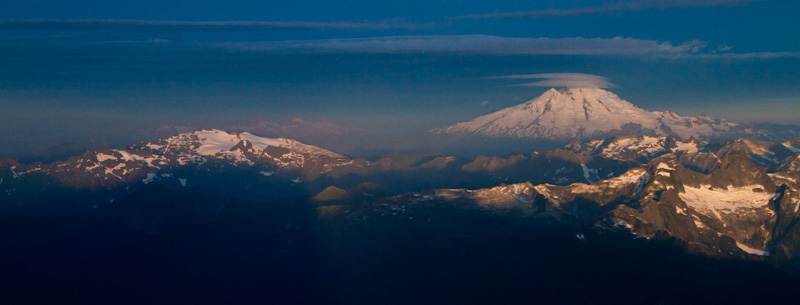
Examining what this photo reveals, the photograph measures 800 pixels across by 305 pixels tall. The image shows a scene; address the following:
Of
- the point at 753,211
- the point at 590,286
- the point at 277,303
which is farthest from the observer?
the point at 753,211

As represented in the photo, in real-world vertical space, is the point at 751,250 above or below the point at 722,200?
below

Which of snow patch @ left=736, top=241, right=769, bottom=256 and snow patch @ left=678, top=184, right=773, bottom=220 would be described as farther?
snow patch @ left=678, top=184, right=773, bottom=220

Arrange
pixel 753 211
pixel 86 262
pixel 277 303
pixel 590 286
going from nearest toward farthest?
pixel 590 286
pixel 277 303
pixel 86 262
pixel 753 211

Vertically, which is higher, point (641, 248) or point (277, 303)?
point (641, 248)

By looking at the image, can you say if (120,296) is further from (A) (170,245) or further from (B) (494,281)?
(B) (494,281)

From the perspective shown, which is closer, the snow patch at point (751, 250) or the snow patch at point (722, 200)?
the snow patch at point (751, 250)

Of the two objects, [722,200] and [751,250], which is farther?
[722,200]

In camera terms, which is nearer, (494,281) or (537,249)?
(494,281)

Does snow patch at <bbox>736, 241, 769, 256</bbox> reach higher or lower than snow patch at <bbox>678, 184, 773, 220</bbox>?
lower

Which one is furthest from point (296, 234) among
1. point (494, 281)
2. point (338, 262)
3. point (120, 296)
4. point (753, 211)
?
point (753, 211)

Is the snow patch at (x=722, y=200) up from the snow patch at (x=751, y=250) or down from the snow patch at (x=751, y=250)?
up

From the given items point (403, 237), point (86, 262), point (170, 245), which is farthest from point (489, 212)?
point (86, 262)
